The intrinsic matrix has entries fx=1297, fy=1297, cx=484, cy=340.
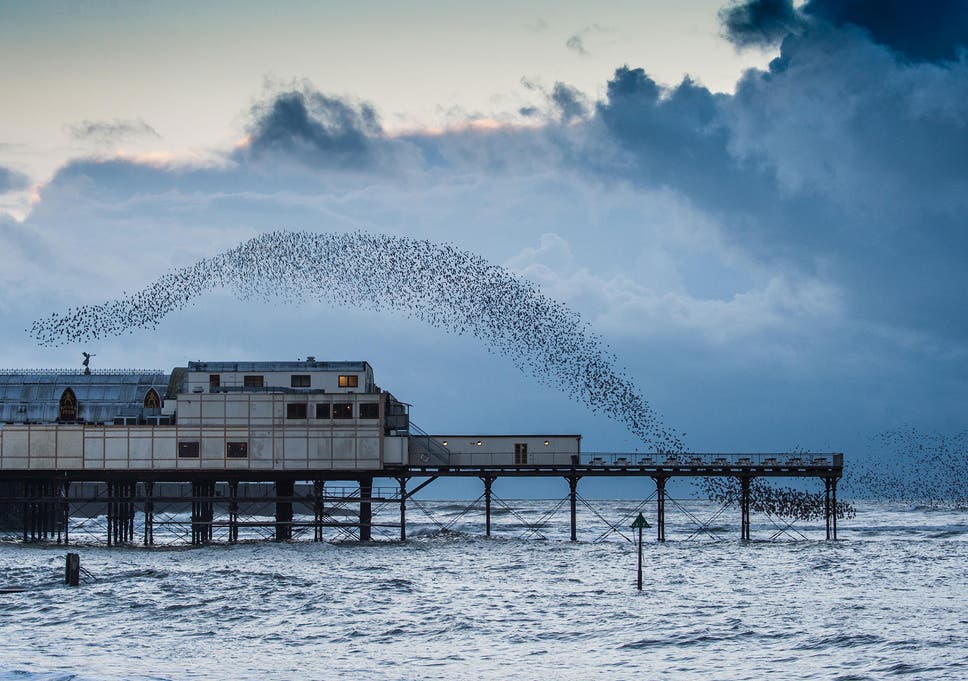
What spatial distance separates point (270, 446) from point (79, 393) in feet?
57.3

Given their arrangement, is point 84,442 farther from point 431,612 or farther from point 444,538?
point 431,612

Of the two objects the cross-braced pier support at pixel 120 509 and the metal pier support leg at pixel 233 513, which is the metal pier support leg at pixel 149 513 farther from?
the metal pier support leg at pixel 233 513

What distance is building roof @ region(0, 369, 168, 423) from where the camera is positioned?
9512cm

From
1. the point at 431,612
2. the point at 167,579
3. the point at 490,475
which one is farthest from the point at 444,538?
the point at 431,612

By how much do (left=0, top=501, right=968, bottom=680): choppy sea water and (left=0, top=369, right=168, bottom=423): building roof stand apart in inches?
412

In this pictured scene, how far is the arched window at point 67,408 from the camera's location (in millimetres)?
94875

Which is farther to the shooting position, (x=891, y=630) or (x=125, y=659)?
(x=891, y=630)

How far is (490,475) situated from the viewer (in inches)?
3597

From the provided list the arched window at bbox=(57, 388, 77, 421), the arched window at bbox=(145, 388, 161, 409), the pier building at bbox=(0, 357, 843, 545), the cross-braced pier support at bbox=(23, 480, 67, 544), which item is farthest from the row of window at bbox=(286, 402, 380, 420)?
the cross-braced pier support at bbox=(23, 480, 67, 544)

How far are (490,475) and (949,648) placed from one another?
1824 inches

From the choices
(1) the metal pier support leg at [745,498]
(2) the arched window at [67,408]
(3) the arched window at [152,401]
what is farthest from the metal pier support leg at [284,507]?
(1) the metal pier support leg at [745,498]

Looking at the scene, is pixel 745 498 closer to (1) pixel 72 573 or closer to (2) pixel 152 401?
(2) pixel 152 401

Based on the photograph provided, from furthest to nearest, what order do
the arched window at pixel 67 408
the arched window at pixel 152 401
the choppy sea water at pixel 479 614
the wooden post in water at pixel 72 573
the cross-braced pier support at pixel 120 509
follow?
the arched window at pixel 152 401 < the arched window at pixel 67 408 < the cross-braced pier support at pixel 120 509 < the wooden post in water at pixel 72 573 < the choppy sea water at pixel 479 614

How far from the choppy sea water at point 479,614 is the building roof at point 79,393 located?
1046 cm
